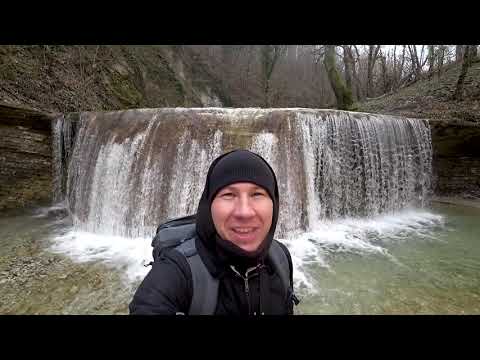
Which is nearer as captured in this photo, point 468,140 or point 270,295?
point 270,295

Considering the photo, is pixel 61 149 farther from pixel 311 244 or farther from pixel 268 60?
pixel 268 60

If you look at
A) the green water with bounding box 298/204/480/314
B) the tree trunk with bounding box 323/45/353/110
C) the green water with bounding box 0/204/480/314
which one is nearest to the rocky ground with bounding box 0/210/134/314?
the green water with bounding box 0/204/480/314

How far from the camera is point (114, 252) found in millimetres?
5203

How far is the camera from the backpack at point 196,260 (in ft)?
3.95

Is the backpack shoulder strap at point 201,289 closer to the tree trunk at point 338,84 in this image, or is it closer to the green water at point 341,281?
the green water at point 341,281

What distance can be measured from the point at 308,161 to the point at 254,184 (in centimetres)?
531

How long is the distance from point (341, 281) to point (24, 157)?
8.36m

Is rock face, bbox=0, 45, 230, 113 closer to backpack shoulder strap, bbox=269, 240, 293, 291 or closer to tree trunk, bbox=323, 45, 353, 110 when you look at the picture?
backpack shoulder strap, bbox=269, 240, 293, 291

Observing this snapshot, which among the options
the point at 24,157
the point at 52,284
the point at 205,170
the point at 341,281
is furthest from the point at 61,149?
the point at 341,281

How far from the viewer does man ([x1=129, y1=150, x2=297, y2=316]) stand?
1205 mm

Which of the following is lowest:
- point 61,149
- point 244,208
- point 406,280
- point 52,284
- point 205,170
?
point 406,280

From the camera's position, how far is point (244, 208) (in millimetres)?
1196

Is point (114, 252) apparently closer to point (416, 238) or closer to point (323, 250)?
point (323, 250)
